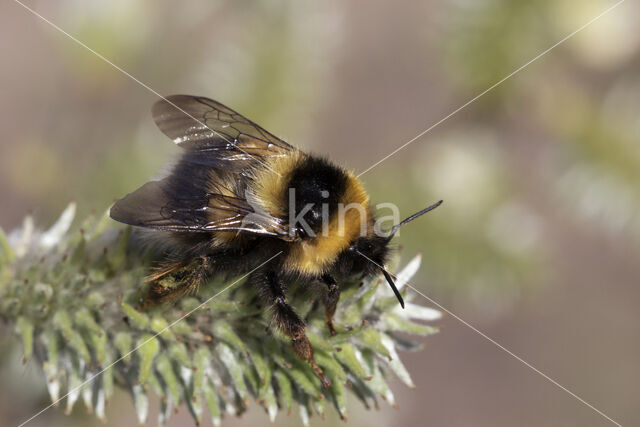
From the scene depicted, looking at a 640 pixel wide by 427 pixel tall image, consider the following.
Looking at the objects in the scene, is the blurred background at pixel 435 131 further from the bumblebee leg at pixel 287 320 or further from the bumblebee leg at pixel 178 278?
the bumblebee leg at pixel 287 320

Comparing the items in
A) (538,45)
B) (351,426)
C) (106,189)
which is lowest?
(351,426)

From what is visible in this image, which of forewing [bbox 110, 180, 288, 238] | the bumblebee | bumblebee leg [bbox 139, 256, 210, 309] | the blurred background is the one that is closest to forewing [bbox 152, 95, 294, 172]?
the bumblebee

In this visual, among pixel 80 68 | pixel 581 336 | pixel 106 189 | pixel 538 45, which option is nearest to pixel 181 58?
pixel 80 68

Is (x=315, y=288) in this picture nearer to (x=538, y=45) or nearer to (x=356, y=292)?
(x=356, y=292)

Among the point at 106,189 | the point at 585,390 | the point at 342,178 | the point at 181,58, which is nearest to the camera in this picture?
the point at 342,178

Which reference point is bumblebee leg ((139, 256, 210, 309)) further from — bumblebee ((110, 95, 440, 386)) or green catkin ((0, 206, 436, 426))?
green catkin ((0, 206, 436, 426))

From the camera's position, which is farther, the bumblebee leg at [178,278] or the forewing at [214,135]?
the forewing at [214,135]

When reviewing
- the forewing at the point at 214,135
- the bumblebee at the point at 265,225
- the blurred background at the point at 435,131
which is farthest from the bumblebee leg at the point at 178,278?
the blurred background at the point at 435,131

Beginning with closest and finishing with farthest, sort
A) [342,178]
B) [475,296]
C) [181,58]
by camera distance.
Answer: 1. [342,178]
2. [475,296]
3. [181,58]

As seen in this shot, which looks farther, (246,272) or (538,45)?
(538,45)
